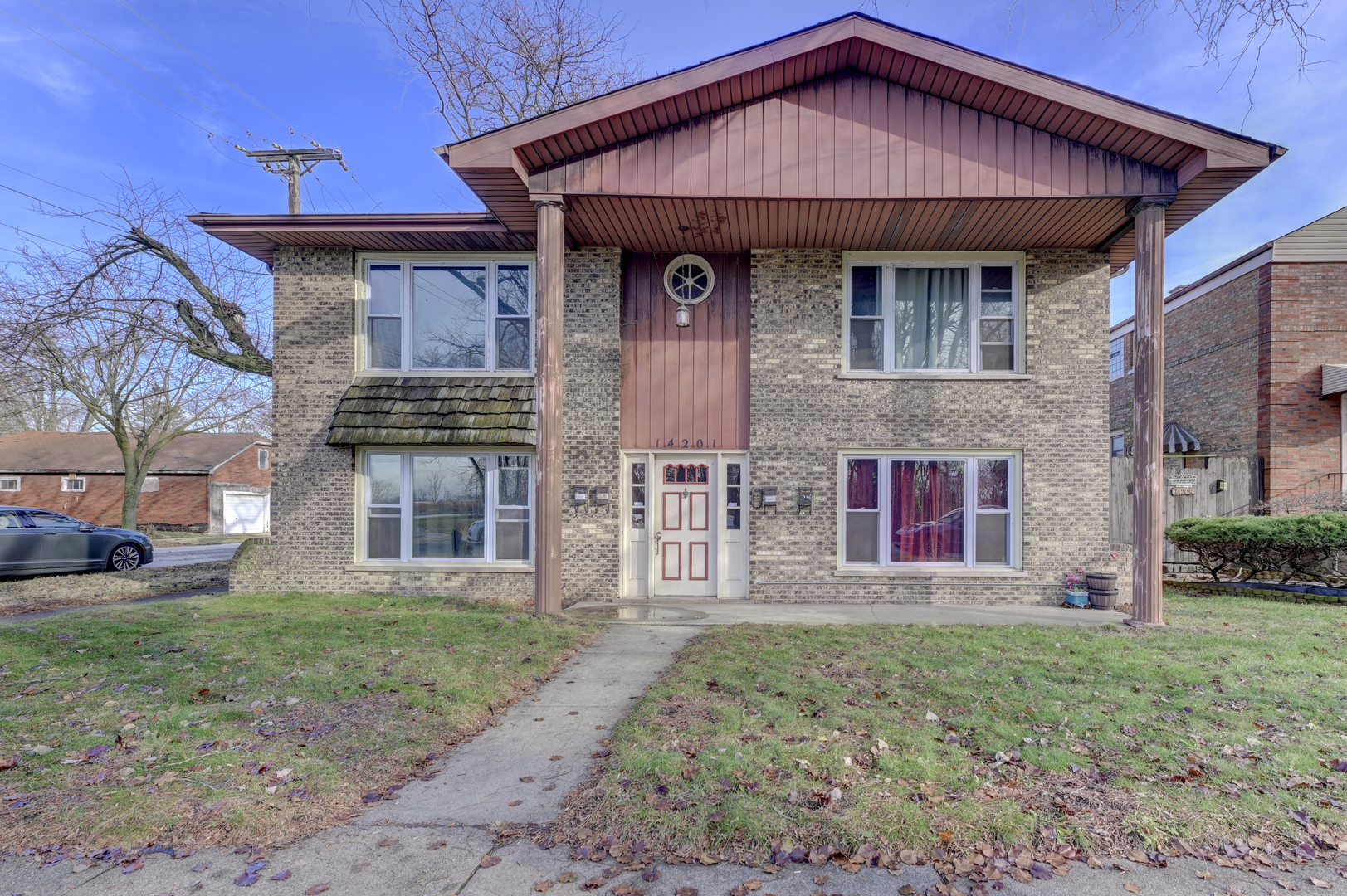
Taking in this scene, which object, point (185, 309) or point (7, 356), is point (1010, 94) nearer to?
point (185, 309)

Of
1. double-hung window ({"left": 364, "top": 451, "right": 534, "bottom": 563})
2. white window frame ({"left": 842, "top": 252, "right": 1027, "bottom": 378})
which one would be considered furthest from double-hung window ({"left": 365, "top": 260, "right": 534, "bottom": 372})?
white window frame ({"left": 842, "top": 252, "right": 1027, "bottom": 378})

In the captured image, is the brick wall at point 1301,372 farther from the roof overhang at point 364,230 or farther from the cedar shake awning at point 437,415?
the roof overhang at point 364,230

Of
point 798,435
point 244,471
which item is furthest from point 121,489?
point 798,435

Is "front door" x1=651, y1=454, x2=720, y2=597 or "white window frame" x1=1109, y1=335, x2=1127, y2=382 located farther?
"white window frame" x1=1109, y1=335, x2=1127, y2=382

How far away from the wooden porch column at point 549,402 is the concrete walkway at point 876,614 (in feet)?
3.67

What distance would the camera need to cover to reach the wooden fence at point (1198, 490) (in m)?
13.1

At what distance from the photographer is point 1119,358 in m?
22.4

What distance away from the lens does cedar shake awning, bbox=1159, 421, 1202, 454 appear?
16.1 meters

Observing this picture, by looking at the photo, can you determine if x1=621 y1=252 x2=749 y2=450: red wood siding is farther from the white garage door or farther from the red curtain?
the white garage door

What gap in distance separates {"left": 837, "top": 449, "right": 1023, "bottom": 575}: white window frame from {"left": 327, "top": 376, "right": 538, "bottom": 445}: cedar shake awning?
4728mm

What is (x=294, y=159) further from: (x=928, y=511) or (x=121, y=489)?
(x=121, y=489)

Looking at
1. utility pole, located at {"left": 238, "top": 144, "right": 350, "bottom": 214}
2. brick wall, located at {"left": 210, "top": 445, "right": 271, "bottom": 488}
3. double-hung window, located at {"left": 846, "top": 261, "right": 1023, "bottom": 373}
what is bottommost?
brick wall, located at {"left": 210, "top": 445, "right": 271, "bottom": 488}

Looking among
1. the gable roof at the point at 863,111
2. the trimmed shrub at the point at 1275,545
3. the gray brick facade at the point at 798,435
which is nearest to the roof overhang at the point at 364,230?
the gray brick facade at the point at 798,435

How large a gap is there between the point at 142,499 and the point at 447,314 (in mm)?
29962
